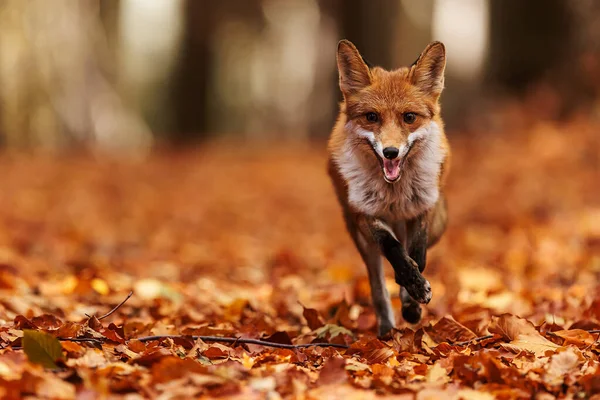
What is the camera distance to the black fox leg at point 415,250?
470 cm

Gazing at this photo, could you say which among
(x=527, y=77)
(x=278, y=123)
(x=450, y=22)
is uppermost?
(x=450, y=22)

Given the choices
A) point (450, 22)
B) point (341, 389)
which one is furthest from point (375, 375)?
point (450, 22)

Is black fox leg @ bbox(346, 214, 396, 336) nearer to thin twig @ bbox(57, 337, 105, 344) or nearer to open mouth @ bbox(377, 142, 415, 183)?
open mouth @ bbox(377, 142, 415, 183)

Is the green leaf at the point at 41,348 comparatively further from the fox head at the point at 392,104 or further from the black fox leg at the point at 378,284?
the black fox leg at the point at 378,284

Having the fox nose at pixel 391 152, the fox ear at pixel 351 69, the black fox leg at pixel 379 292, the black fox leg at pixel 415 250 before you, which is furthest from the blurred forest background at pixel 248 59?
the fox nose at pixel 391 152

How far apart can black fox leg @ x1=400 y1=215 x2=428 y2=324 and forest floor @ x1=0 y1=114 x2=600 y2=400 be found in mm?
186

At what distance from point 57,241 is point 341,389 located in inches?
276

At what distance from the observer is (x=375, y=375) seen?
3871mm

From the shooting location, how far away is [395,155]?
427 cm

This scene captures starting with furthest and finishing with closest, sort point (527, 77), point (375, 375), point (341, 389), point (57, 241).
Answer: point (527, 77), point (57, 241), point (375, 375), point (341, 389)

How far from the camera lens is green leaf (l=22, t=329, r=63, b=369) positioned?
3588mm

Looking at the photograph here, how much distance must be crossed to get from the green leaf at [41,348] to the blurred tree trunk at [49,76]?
22892 mm

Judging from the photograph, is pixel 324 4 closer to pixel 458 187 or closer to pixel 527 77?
pixel 527 77

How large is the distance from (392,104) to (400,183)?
0.51 meters
